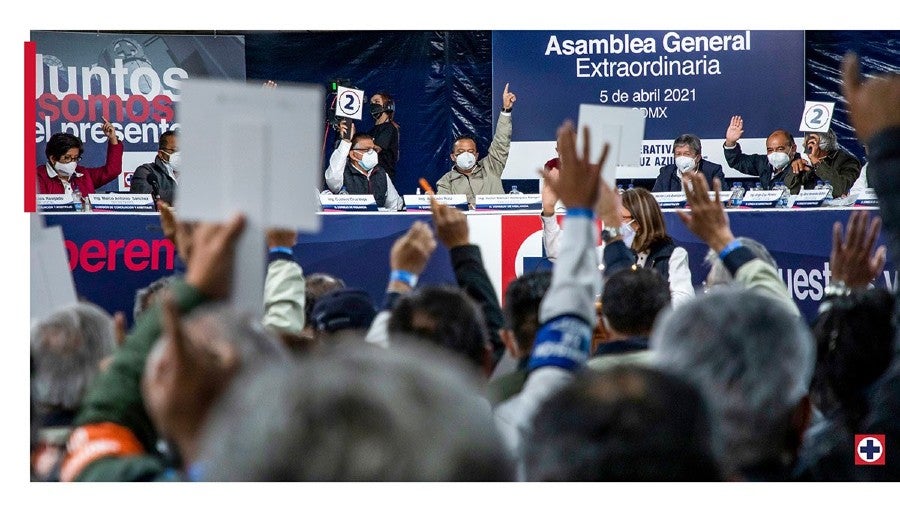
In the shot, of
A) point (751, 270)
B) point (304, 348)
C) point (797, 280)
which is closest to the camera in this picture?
point (304, 348)

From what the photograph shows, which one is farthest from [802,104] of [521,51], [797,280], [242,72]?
[242,72]

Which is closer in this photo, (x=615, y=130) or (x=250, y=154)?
(x=250, y=154)

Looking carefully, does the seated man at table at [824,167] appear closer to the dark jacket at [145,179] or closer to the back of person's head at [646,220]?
the back of person's head at [646,220]

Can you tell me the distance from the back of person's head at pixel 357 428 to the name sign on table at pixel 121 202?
237 inches

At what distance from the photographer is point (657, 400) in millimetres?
1105

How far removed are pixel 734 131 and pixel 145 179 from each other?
4734 mm

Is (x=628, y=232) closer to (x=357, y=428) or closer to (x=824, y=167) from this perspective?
(x=824, y=167)

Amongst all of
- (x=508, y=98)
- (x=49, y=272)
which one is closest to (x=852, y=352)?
(x=49, y=272)

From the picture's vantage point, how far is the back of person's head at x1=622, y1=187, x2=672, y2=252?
16.8 feet

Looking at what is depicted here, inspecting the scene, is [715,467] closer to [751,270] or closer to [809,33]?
[751,270]

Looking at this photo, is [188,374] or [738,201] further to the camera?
[738,201]

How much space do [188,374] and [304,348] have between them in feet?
2.61

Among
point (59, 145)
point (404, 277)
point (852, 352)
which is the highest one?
point (59, 145)

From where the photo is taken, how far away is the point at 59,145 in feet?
26.9
